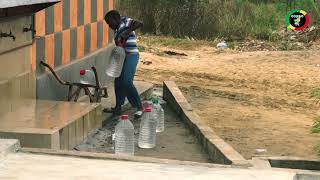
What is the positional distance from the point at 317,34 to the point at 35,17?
64.6ft

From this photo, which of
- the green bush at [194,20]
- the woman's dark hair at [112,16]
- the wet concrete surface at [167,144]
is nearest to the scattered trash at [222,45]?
the green bush at [194,20]

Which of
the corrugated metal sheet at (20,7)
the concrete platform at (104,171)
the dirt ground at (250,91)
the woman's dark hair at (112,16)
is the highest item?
the corrugated metal sheet at (20,7)

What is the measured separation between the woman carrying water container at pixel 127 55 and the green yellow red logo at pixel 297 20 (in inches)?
770

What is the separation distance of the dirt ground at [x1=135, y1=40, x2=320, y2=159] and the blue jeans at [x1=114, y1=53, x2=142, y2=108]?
54.4 inches

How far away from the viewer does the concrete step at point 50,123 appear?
6531 millimetres

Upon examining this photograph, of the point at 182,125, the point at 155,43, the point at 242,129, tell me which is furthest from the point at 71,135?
the point at 155,43

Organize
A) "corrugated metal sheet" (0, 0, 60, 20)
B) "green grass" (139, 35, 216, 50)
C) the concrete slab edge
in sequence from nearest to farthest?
1. "corrugated metal sheet" (0, 0, 60, 20)
2. the concrete slab edge
3. "green grass" (139, 35, 216, 50)

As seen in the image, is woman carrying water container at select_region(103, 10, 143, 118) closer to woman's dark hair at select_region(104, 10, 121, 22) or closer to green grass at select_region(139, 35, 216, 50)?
woman's dark hair at select_region(104, 10, 121, 22)

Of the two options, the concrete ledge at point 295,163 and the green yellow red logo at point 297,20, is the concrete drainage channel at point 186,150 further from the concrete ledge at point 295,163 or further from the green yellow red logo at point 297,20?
the green yellow red logo at point 297,20

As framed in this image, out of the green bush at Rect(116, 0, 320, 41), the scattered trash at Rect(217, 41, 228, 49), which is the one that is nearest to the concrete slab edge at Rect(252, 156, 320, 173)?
the scattered trash at Rect(217, 41, 228, 49)

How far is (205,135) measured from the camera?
7.77m

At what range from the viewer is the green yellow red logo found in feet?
91.1

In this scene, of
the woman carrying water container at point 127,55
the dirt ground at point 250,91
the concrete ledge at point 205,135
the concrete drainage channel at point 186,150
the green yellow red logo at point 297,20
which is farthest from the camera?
the green yellow red logo at point 297,20

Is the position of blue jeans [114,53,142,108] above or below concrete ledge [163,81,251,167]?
above
